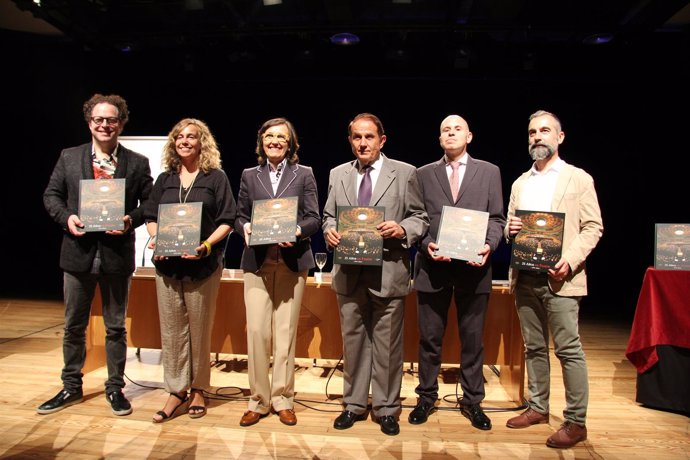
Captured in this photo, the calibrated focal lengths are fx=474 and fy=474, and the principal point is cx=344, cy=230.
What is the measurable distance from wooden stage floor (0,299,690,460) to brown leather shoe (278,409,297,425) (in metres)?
0.04

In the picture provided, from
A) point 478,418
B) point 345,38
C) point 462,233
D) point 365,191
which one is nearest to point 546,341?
point 478,418

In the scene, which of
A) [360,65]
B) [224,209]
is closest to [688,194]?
[360,65]

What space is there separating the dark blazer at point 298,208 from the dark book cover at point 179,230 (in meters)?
0.24

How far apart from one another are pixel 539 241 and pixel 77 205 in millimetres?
2652

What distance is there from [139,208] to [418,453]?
2.12m

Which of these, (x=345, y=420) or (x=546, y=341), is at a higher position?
(x=546, y=341)

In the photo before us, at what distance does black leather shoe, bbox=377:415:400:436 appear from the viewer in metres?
2.60

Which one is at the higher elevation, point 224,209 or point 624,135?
point 624,135

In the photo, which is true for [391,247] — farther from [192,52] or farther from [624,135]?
[624,135]

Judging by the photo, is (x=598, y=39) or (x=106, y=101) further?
(x=598, y=39)

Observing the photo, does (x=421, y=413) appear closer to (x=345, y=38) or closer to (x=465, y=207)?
(x=465, y=207)

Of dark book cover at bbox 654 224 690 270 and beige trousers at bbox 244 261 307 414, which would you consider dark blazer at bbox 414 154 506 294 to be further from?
dark book cover at bbox 654 224 690 270

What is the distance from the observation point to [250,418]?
2719mm

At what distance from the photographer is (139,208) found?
2.90 meters
